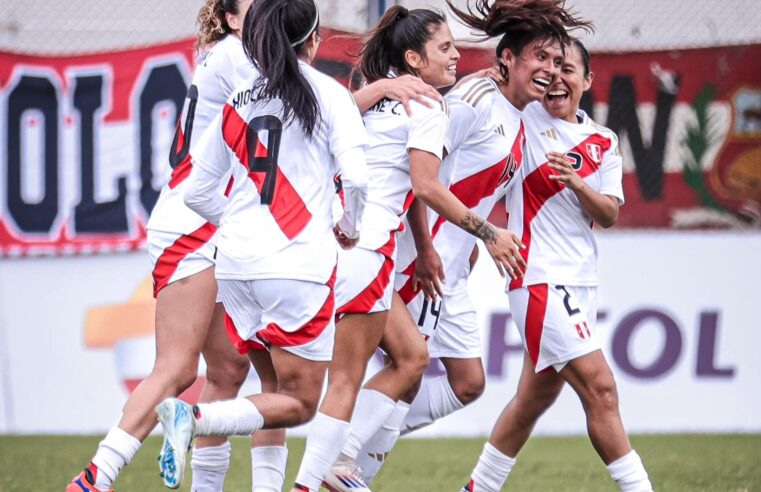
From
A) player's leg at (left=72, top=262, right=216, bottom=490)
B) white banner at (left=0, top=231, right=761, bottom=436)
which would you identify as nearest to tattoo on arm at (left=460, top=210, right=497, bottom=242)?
player's leg at (left=72, top=262, right=216, bottom=490)

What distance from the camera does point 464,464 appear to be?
7.68m

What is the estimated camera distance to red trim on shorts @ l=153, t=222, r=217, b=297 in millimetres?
5059

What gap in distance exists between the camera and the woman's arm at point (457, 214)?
4.90m

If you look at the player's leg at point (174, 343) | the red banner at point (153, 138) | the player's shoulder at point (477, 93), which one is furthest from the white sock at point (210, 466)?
the red banner at point (153, 138)

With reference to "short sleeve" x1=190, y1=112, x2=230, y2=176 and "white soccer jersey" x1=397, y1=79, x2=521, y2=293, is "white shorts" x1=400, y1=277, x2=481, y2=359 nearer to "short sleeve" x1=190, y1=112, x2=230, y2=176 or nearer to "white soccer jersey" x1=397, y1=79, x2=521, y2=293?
"white soccer jersey" x1=397, y1=79, x2=521, y2=293

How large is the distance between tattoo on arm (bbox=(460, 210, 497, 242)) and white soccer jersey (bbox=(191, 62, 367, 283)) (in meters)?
0.68

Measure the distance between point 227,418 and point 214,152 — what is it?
3.28ft

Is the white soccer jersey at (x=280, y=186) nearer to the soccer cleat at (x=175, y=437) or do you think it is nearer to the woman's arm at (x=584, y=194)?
the soccer cleat at (x=175, y=437)

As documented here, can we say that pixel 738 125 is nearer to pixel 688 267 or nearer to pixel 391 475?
pixel 688 267

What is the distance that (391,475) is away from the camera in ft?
23.9

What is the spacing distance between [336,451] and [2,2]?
6.01m

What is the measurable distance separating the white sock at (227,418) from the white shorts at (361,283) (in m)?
0.70

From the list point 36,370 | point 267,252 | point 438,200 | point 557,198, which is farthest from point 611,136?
point 36,370

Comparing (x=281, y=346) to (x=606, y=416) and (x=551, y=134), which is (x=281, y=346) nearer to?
(x=606, y=416)
